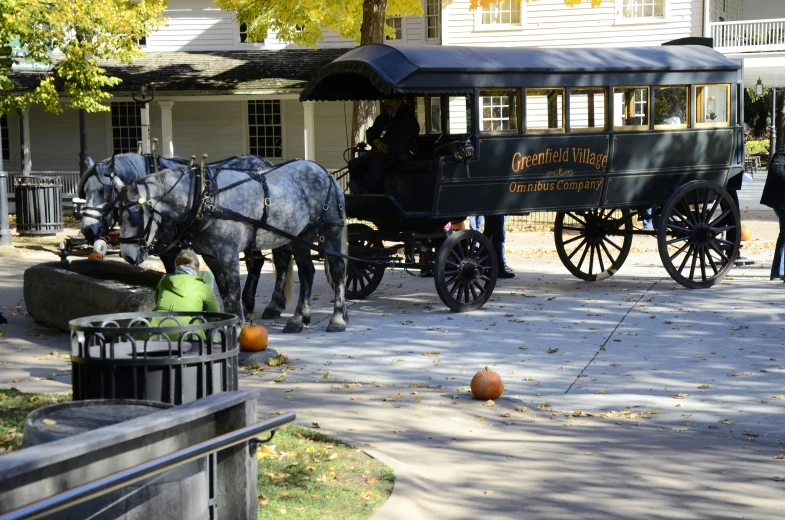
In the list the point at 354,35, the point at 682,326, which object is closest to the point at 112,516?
the point at 682,326

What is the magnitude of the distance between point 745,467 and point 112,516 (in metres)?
4.49

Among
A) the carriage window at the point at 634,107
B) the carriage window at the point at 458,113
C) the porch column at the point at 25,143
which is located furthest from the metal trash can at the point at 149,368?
the porch column at the point at 25,143

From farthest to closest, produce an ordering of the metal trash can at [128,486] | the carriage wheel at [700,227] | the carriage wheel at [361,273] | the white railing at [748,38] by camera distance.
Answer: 1. the white railing at [748,38]
2. the carriage wheel at [700,227]
3. the carriage wheel at [361,273]
4. the metal trash can at [128,486]

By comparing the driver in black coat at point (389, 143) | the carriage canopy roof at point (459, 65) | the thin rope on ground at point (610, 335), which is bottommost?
the thin rope on ground at point (610, 335)

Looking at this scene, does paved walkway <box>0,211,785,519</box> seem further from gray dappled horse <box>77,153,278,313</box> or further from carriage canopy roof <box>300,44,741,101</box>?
carriage canopy roof <box>300,44,741,101</box>

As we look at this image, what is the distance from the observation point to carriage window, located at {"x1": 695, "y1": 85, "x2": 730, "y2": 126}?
15312 mm

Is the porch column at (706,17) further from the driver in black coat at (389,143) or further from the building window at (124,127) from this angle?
the driver in black coat at (389,143)

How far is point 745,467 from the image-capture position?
7.07m

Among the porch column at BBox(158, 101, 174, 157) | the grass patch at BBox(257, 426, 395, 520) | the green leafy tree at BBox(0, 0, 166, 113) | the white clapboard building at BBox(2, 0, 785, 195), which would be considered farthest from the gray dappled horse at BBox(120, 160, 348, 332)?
the porch column at BBox(158, 101, 174, 157)

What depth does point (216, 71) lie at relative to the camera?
109ft

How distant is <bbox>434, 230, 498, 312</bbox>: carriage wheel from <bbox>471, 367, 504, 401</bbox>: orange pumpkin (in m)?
4.25

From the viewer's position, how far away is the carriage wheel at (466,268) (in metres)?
13.3

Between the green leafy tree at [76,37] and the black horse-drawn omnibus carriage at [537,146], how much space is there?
37.9ft

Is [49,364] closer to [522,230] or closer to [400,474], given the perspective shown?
[400,474]
